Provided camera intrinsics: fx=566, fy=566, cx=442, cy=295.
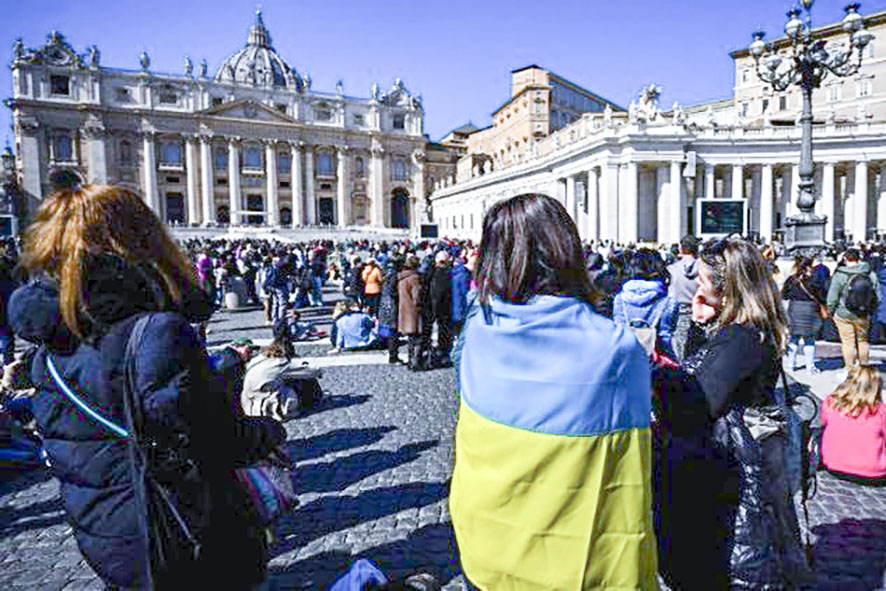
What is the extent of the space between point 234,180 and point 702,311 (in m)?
66.3

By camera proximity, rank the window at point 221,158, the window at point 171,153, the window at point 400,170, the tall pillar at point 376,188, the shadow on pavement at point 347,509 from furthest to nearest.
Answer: the window at point 400,170 < the tall pillar at point 376,188 < the window at point 221,158 < the window at point 171,153 < the shadow on pavement at point 347,509

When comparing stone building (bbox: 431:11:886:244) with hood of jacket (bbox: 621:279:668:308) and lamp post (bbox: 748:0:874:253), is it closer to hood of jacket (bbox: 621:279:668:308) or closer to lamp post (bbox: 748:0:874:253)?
lamp post (bbox: 748:0:874:253)

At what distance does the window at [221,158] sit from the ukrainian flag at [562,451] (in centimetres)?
6755

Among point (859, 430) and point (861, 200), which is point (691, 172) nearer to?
point (861, 200)

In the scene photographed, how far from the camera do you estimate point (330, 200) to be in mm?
69500

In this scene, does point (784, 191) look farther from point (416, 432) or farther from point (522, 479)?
point (522, 479)

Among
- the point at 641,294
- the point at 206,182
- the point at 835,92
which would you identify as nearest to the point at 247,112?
the point at 206,182

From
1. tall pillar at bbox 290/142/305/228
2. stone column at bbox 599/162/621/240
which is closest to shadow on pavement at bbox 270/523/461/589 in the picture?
stone column at bbox 599/162/621/240

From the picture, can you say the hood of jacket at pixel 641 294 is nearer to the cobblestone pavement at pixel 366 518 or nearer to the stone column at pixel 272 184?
the cobblestone pavement at pixel 366 518

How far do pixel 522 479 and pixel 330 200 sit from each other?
70445mm

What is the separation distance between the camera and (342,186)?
225 feet

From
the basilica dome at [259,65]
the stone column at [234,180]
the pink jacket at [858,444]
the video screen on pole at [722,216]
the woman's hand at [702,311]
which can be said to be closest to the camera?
the woman's hand at [702,311]

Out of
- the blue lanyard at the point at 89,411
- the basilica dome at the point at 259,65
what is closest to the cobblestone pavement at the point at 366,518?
the blue lanyard at the point at 89,411

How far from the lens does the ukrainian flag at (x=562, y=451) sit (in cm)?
150
